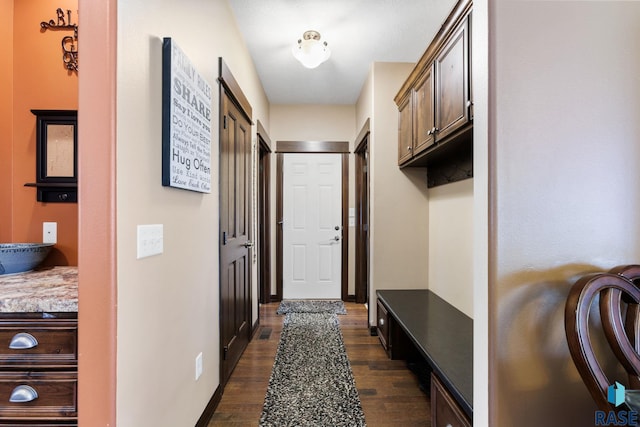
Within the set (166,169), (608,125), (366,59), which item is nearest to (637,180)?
(608,125)

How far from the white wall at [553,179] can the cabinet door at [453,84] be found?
0.57 metres

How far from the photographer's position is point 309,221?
13.9 ft

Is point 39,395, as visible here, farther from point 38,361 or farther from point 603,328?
point 603,328

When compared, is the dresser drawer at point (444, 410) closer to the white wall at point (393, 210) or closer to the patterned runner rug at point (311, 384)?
the patterned runner rug at point (311, 384)

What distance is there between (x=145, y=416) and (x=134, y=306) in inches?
17.5

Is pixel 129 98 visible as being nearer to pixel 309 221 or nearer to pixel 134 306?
pixel 134 306

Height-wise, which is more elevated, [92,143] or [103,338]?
[92,143]

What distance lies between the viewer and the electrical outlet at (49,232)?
160 centimetres

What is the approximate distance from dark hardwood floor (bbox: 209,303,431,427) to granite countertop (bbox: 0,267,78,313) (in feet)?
3.83

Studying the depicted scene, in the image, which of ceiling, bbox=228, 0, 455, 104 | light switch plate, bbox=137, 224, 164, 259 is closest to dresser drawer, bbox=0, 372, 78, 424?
light switch plate, bbox=137, 224, 164, 259

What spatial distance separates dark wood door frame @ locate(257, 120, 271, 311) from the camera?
389cm

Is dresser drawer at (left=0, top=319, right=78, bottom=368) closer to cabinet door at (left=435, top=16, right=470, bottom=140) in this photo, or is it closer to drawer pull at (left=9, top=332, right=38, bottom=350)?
drawer pull at (left=9, top=332, right=38, bottom=350)

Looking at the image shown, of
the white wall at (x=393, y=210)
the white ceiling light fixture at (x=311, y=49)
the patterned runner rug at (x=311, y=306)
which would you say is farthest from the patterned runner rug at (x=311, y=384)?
the white ceiling light fixture at (x=311, y=49)

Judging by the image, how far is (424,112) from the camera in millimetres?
2178
